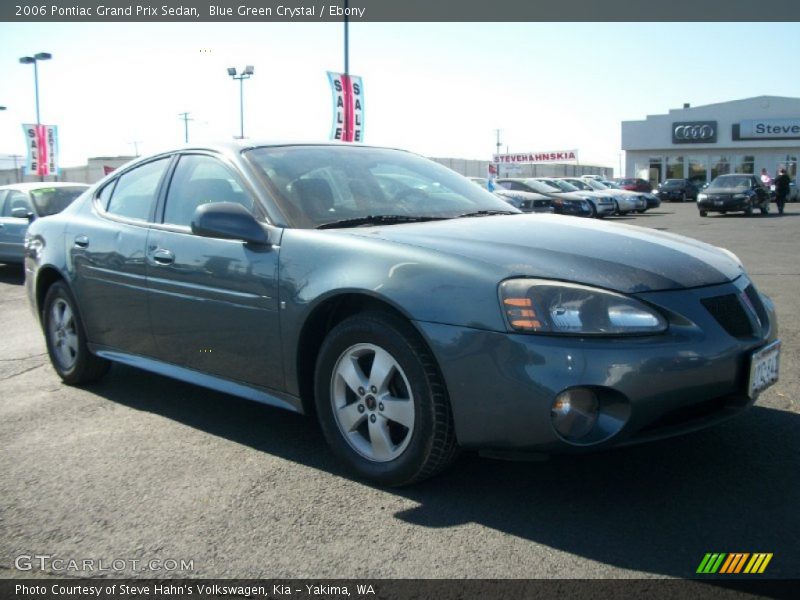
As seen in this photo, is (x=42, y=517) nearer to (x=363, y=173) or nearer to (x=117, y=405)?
(x=117, y=405)

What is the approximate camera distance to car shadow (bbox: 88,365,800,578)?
9.00 feet

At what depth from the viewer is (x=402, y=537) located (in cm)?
288

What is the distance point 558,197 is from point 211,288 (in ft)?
73.7

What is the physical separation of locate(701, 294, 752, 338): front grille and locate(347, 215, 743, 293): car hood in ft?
0.28

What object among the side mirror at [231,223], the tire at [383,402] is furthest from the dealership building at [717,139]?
the tire at [383,402]

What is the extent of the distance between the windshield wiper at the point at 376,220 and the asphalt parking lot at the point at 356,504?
1096 mm

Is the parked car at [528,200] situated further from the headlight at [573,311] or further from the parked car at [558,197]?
the headlight at [573,311]

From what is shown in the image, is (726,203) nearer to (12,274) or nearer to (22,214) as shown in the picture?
(12,274)

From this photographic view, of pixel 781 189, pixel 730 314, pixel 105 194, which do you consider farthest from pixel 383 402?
pixel 781 189

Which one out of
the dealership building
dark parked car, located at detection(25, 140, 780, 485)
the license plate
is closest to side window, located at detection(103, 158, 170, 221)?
dark parked car, located at detection(25, 140, 780, 485)

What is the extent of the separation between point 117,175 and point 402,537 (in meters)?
3.33

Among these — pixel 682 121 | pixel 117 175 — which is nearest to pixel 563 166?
pixel 682 121

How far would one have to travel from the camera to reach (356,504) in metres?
3.20

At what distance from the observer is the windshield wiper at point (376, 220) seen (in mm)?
3742
